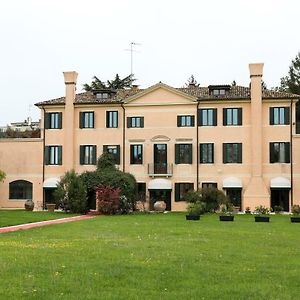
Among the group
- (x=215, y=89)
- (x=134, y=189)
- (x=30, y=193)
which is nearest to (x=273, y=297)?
(x=134, y=189)

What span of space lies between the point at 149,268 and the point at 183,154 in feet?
133

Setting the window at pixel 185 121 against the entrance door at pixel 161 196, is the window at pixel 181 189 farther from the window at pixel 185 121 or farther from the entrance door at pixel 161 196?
the window at pixel 185 121

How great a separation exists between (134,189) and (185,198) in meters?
4.80

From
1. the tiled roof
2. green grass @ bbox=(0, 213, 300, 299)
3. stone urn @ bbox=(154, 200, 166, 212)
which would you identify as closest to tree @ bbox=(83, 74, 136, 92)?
the tiled roof

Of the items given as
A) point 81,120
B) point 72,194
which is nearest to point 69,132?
point 81,120

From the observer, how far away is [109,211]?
157 feet

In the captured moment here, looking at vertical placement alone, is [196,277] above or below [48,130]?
below

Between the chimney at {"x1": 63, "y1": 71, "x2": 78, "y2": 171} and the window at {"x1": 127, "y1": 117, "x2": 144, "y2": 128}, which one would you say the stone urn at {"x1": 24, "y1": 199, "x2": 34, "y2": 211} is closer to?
the chimney at {"x1": 63, "y1": 71, "x2": 78, "y2": 171}

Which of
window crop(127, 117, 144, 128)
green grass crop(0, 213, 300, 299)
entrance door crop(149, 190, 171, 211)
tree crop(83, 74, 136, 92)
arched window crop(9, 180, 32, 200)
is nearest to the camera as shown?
green grass crop(0, 213, 300, 299)

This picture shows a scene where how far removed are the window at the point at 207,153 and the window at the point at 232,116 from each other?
251 cm

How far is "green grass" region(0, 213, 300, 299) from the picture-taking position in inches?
430

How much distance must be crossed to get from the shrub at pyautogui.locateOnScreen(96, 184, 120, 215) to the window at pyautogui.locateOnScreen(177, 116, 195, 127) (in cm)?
991

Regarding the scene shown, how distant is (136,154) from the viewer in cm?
5503

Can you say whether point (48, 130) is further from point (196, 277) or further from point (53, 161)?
point (196, 277)
